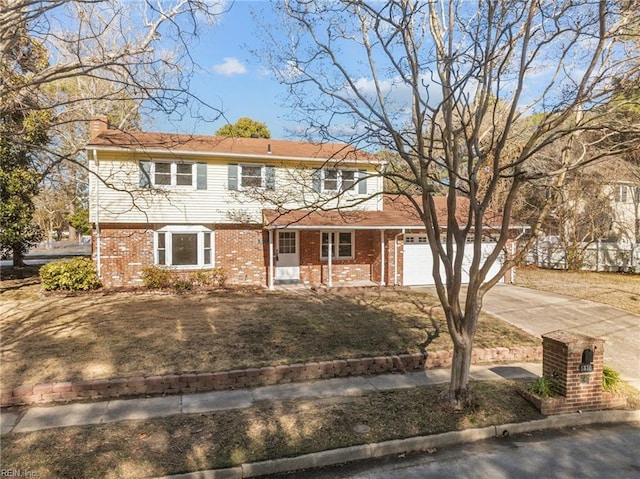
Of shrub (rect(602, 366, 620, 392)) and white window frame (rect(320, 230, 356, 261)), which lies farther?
white window frame (rect(320, 230, 356, 261))

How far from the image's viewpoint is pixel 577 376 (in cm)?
568

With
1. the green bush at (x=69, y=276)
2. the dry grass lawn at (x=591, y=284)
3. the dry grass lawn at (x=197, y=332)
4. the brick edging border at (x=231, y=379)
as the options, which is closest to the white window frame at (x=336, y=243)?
the dry grass lawn at (x=197, y=332)

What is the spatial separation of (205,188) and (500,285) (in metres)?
12.1

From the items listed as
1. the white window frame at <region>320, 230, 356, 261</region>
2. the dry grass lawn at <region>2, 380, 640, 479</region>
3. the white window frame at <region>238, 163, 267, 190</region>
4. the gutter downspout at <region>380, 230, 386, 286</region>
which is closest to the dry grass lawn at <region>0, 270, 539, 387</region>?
the dry grass lawn at <region>2, 380, 640, 479</region>

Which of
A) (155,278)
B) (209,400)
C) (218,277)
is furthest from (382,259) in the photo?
(209,400)

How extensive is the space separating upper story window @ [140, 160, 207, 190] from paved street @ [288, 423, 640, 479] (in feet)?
A: 41.1

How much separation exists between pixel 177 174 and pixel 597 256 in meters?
20.1

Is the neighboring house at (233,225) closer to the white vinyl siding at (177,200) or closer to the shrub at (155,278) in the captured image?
the white vinyl siding at (177,200)

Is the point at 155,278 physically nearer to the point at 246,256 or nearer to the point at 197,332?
the point at 246,256

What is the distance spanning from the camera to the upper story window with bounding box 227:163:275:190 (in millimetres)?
15414

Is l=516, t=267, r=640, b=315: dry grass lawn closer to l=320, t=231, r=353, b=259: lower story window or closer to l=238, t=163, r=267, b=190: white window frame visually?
l=320, t=231, r=353, b=259: lower story window

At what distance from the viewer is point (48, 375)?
250 inches

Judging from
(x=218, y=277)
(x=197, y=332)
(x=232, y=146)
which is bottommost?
(x=197, y=332)

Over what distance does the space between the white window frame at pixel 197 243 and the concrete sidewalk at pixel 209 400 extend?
9.42m
